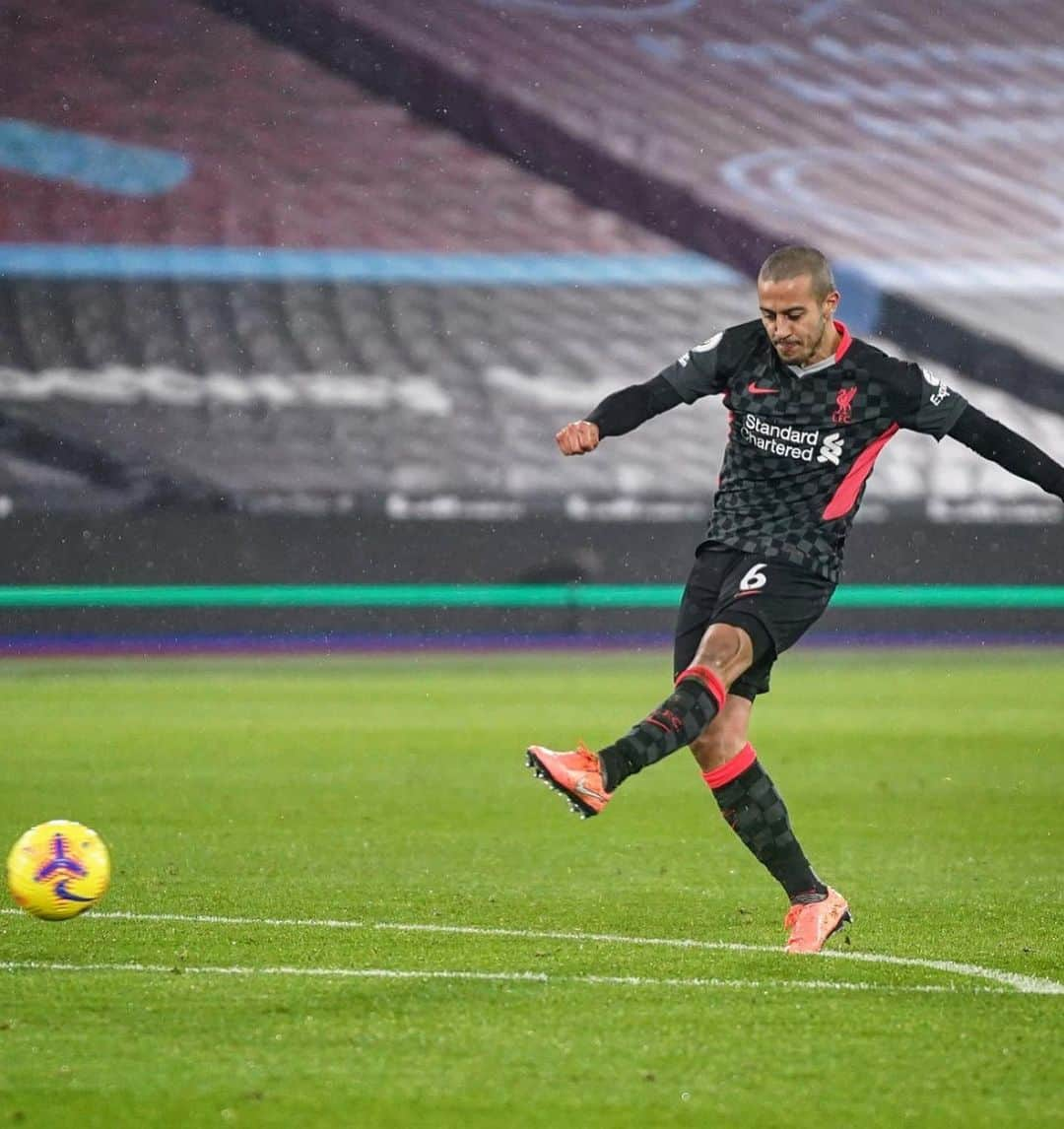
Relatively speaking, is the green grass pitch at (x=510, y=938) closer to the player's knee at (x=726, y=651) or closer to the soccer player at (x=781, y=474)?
the soccer player at (x=781, y=474)

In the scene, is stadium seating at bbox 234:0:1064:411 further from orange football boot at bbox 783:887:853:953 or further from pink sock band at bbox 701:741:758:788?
orange football boot at bbox 783:887:853:953

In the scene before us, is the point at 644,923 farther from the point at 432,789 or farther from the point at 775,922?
the point at 432,789

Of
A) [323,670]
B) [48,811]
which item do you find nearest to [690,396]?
[48,811]

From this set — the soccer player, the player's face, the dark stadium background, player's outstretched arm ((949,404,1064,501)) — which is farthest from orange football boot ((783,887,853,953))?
the dark stadium background

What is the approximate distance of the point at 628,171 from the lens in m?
29.2

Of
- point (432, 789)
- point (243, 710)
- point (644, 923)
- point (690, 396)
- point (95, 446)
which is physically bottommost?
point (95, 446)

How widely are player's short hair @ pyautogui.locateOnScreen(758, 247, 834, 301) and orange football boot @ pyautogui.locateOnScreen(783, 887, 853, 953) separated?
1.75 meters

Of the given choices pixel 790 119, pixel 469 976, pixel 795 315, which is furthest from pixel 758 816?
pixel 790 119

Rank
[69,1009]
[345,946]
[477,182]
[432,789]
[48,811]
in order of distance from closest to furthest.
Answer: [69,1009]
[345,946]
[48,811]
[432,789]
[477,182]

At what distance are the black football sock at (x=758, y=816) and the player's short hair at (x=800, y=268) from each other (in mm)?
1371

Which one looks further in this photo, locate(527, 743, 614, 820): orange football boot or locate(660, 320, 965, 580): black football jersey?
locate(660, 320, 965, 580): black football jersey

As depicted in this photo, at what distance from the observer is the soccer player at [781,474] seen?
6.15m

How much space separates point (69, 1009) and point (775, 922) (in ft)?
8.36

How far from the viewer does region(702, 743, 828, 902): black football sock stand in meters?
6.31
